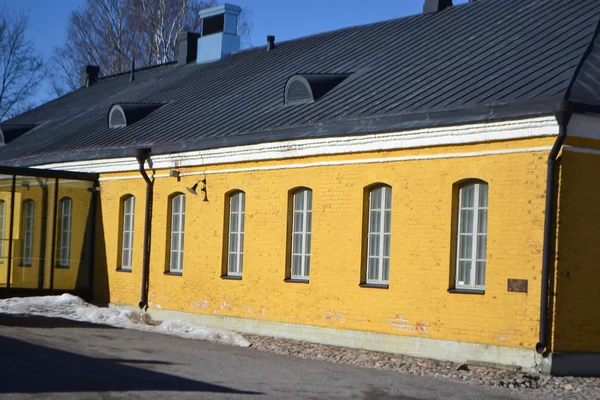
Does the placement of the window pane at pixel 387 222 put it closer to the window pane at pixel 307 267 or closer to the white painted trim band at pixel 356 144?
the white painted trim band at pixel 356 144

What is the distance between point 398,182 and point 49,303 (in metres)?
9.51

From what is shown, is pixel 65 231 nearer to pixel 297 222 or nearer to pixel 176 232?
pixel 176 232

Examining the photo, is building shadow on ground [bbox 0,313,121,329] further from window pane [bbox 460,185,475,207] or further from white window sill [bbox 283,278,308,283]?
window pane [bbox 460,185,475,207]

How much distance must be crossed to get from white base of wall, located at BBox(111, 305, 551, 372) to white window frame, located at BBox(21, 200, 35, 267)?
460cm

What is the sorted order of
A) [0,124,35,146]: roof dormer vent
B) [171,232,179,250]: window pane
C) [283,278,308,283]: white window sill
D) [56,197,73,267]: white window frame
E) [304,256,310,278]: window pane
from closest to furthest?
1. [283,278,308,283]: white window sill
2. [304,256,310,278]: window pane
3. [171,232,179,250]: window pane
4. [56,197,73,267]: white window frame
5. [0,124,35,146]: roof dormer vent

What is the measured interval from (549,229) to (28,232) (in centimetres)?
1364

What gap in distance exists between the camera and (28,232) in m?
24.0

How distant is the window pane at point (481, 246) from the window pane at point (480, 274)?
92 mm

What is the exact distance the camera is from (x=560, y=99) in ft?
46.8

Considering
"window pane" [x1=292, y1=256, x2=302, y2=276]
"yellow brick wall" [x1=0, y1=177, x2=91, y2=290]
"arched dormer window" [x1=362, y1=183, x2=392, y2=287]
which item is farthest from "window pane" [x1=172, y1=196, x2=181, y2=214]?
"arched dormer window" [x1=362, y1=183, x2=392, y2=287]

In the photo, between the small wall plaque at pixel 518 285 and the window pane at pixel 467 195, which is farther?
the window pane at pixel 467 195

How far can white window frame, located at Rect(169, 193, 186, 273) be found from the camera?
22.3 m

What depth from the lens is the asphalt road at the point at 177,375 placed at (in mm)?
11383

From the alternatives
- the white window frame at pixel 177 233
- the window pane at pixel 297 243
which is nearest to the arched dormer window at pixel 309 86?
the window pane at pixel 297 243
